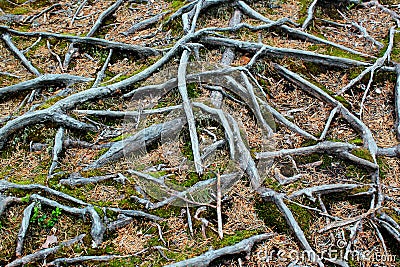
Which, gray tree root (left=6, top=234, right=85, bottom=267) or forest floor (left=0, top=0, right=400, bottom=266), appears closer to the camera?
gray tree root (left=6, top=234, right=85, bottom=267)

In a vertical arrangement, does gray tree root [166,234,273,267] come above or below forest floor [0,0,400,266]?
below

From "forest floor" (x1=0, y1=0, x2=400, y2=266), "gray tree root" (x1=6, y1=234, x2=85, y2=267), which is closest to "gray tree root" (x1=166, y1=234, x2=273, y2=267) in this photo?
"forest floor" (x1=0, y1=0, x2=400, y2=266)

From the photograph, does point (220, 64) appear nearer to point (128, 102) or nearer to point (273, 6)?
point (128, 102)

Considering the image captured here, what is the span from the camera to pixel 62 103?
521 cm

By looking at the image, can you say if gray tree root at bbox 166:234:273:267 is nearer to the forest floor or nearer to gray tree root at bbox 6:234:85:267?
the forest floor

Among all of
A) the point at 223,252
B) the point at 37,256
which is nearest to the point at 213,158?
the point at 223,252

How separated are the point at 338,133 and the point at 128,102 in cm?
267

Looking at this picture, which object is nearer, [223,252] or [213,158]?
[223,252]

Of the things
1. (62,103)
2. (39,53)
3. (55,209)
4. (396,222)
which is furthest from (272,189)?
(39,53)

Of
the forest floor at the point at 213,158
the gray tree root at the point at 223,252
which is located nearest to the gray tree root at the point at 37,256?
the forest floor at the point at 213,158

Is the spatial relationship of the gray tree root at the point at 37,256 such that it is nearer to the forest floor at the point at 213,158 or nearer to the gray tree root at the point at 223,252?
→ the forest floor at the point at 213,158

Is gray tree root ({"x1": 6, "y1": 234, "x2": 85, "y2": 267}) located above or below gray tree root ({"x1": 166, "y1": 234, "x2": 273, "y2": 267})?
above

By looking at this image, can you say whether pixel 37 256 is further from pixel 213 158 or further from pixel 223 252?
pixel 213 158

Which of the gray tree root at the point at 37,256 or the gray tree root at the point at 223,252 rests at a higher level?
the gray tree root at the point at 37,256
